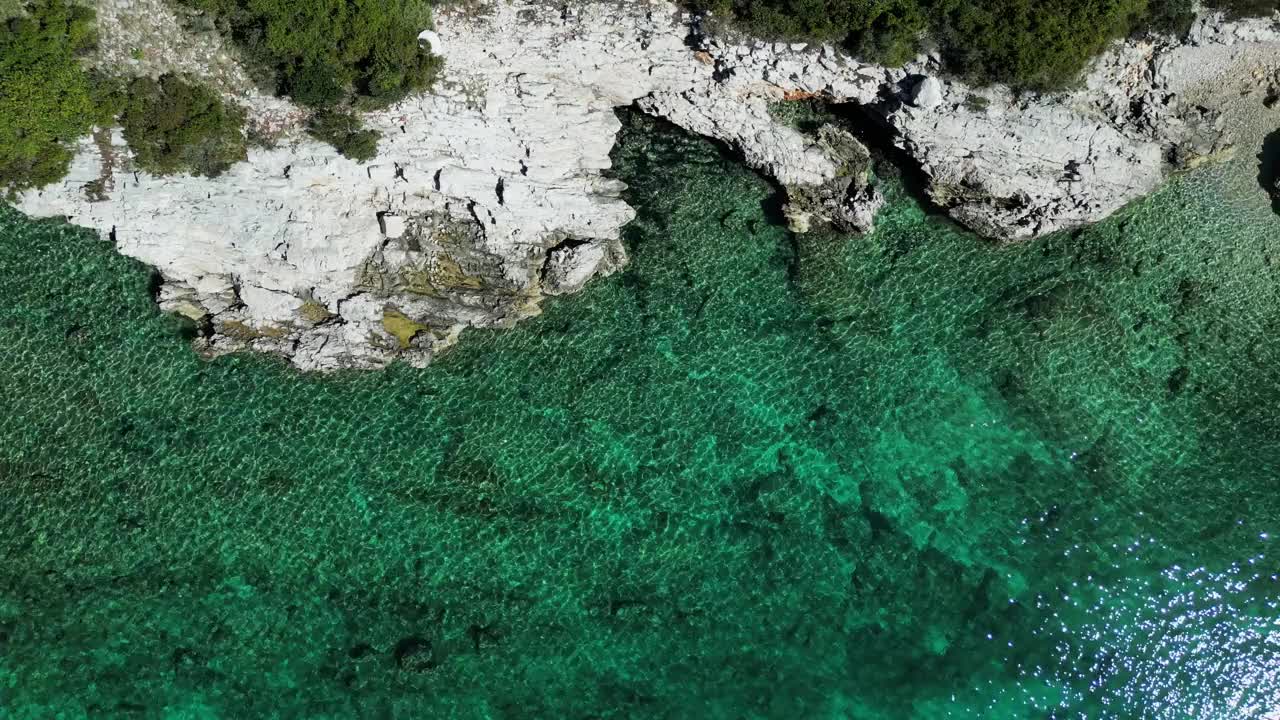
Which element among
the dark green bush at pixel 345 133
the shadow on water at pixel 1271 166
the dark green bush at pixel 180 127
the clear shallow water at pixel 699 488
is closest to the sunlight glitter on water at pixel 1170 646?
the clear shallow water at pixel 699 488

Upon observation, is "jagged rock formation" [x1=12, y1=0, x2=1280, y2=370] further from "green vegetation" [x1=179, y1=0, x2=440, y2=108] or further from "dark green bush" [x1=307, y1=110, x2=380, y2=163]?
"green vegetation" [x1=179, y1=0, x2=440, y2=108]

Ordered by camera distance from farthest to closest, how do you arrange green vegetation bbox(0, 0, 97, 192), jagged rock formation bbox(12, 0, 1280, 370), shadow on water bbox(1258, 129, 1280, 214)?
shadow on water bbox(1258, 129, 1280, 214) < jagged rock formation bbox(12, 0, 1280, 370) < green vegetation bbox(0, 0, 97, 192)

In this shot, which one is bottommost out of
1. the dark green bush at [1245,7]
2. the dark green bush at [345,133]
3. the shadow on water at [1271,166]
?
the dark green bush at [345,133]

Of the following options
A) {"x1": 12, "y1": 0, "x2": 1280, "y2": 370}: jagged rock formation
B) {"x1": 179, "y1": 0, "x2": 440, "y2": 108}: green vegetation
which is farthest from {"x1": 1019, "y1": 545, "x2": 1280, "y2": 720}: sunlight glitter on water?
{"x1": 179, "y1": 0, "x2": 440, "y2": 108}: green vegetation

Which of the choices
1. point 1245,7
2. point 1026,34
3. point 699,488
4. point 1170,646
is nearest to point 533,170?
point 699,488

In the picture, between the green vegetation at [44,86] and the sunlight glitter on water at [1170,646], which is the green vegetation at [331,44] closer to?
the green vegetation at [44,86]

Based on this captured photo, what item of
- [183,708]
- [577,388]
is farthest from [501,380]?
[183,708]
